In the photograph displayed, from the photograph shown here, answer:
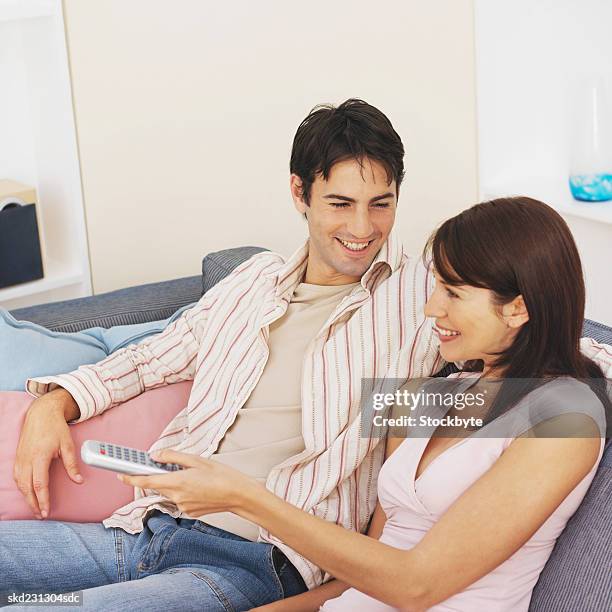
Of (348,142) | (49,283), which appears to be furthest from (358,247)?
(49,283)

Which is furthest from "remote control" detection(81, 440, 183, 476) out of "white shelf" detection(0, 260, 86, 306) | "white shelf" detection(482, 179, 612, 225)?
"white shelf" detection(482, 179, 612, 225)

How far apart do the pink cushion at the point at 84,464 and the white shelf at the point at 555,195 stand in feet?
4.76

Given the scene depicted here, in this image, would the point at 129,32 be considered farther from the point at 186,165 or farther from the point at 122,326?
the point at 122,326

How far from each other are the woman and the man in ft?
0.78

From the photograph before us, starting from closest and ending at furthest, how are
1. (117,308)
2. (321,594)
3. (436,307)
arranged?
(436,307) < (321,594) < (117,308)

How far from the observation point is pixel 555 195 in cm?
309

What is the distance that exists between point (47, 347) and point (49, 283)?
0.62 m

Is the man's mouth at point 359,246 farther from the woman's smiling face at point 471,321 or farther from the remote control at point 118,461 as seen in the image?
the remote control at point 118,461

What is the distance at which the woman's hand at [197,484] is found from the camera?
55.7 inches

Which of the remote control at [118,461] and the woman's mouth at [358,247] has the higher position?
the woman's mouth at [358,247]

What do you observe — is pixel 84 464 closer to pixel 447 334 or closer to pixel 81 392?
pixel 81 392

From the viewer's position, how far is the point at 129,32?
104 inches

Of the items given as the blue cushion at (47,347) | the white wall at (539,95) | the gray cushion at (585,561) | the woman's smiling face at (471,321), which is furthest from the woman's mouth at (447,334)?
the white wall at (539,95)

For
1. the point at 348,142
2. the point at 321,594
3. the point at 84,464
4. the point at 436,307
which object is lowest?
the point at 321,594
